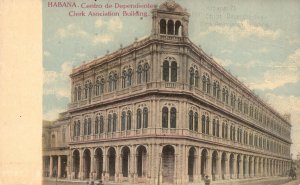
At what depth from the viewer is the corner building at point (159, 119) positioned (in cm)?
2164

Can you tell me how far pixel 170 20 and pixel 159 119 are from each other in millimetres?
4431

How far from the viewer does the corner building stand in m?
21.6

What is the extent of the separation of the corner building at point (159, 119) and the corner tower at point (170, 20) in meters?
0.06

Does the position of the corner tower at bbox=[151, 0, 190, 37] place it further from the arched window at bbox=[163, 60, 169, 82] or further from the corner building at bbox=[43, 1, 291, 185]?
the arched window at bbox=[163, 60, 169, 82]

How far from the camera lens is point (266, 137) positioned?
3123 cm

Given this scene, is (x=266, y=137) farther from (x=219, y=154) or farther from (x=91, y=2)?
(x=91, y=2)

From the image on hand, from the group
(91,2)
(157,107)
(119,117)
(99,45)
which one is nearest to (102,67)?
(119,117)

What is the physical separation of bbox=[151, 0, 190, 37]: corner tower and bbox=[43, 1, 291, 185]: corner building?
6 cm

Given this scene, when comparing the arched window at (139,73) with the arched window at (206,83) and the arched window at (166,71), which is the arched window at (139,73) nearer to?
the arched window at (166,71)

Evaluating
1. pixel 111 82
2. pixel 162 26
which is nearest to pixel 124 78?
pixel 111 82

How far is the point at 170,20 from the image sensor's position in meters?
21.2

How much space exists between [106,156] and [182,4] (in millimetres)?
10274

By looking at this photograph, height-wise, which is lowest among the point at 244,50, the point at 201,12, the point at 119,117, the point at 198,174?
the point at 198,174

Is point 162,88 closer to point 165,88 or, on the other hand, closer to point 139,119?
point 165,88
